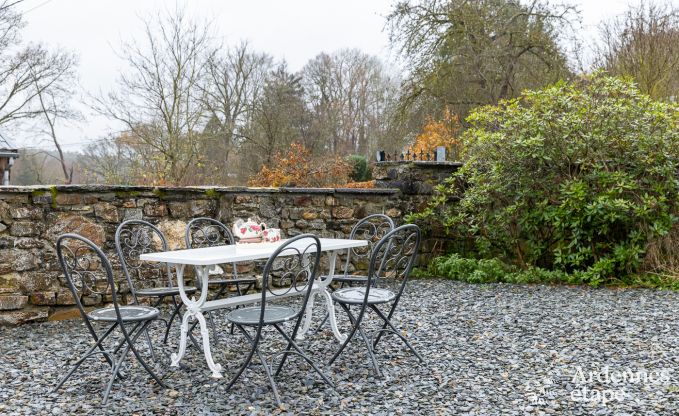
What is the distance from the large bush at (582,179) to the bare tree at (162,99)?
644 centimetres

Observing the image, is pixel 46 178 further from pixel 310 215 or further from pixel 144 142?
pixel 310 215

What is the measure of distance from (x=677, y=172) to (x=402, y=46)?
6822 millimetres

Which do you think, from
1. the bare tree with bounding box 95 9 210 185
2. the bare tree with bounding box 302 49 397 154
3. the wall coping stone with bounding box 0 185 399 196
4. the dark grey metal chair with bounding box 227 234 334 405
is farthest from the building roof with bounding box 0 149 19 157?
the dark grey metal chair with bounding box 227 234 334 405

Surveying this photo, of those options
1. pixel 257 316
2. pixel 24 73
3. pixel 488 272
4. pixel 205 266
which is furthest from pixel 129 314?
pixel 24 73

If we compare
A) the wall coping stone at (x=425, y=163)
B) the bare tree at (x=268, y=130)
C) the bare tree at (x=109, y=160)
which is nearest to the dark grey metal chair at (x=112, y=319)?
the wall coping stone at (x=425, y=163)

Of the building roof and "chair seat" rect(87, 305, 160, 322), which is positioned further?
the building roof

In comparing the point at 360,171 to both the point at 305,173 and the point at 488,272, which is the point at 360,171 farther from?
the point at 488,272

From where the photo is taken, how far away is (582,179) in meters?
5.57

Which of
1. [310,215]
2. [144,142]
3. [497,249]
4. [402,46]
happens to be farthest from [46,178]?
[497,249]

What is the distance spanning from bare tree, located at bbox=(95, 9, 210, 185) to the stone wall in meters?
5.58

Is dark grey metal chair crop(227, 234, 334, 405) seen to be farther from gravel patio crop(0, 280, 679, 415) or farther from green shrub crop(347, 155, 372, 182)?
green shrub crop(347, 155, 372, 182)

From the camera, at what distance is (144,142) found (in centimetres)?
1088

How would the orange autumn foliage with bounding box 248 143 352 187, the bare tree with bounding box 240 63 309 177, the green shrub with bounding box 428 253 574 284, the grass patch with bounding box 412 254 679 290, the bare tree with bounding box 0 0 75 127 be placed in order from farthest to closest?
the bare tree with bounding box 240 63 309 177 → the bare tree with bounding box 0 0 75 127 → the orange autumn foliage with bounding box 248 143 352 187 → the green shrub with bounding box 428 253 574 284 → the grass patch with bounding box 412 254 679 290

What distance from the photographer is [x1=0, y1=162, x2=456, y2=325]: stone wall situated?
14.0ft
